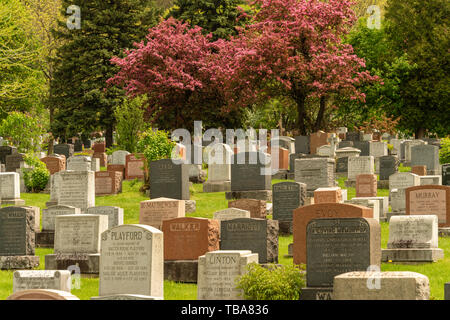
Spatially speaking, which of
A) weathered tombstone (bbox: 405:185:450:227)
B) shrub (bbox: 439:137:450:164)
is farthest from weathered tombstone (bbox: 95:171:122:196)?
shrub (bbox: 439:137:450:164)

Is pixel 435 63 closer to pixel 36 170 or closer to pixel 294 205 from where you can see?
pixel 36 170

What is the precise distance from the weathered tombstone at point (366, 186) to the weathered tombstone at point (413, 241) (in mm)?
7428

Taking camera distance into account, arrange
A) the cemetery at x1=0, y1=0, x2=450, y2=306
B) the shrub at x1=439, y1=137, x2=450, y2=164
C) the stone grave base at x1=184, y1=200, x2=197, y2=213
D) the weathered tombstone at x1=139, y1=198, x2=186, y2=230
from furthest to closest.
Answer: the shrub at x1=439, y1=137, x2=450, y2=164, the stone grave base at x1=184, y1=200, x2=197, y2=213, the weathered tombstone at x1=139, y1=198, x2=186, y2=230, the cemetery at x1=0, y1=0, x2=450, y2=306

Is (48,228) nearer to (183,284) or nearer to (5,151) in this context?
(183,284)

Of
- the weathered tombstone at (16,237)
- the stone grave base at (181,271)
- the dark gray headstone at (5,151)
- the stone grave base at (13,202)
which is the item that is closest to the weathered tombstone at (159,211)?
the weathered tombstone at (16,237)

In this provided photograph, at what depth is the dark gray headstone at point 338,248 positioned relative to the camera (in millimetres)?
12125

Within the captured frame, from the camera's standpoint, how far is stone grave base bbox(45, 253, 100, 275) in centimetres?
1602

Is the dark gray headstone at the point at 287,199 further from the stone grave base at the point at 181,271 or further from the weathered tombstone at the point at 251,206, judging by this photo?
the stone grave base at the point at 181,271

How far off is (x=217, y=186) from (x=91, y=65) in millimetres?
24317

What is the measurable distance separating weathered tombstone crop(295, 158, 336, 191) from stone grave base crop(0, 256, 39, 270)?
10.1 m

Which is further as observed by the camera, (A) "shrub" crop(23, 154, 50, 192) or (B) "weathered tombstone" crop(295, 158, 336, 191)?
(A) "shrub" crop(23, 154, 50, 192)

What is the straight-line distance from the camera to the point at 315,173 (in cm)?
2452

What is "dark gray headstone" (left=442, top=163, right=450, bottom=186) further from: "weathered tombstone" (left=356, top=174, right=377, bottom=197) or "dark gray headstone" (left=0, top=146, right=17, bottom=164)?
"dark gray headstone" (left=0, top=146, right=17, bottom=164)
